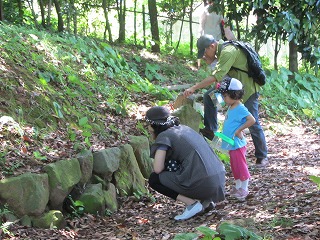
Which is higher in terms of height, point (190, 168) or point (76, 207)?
point (190, 168)

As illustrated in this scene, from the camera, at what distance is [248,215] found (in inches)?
197

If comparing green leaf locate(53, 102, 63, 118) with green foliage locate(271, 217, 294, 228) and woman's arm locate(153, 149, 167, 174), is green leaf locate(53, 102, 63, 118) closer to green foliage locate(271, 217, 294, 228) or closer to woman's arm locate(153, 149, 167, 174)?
woman's arm locate(153, 149, 167, 174)

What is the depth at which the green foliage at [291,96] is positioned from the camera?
11477mm

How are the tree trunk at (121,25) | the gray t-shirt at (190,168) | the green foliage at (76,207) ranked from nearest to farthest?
the gray t-shirt at (190,168)
the green foliage at (76,207)
the tree trunk at (121,25)

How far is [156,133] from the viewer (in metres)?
5.44

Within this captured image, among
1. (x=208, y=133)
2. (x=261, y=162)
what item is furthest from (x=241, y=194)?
(x=208, y=133)

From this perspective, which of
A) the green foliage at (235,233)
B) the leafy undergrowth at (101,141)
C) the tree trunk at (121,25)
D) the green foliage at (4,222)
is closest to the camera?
the green foliage at (235,233)

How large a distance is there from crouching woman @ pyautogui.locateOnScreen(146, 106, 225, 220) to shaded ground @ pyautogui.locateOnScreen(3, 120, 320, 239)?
0.61 feet

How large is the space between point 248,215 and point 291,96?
8015 millimetres

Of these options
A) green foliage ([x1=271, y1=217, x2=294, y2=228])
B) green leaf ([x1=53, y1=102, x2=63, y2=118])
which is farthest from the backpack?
green foliage ([x1=271, y1=217, x2=294, y2=228])

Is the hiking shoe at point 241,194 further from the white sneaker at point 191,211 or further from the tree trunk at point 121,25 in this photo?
the tree trunk at point 121,25

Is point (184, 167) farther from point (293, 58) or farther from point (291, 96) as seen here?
point (293, 58)

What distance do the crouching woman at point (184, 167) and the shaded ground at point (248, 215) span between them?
0.61 ft

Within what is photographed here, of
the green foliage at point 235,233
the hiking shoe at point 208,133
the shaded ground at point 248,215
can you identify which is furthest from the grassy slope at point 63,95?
the green foliage at point 235,233
